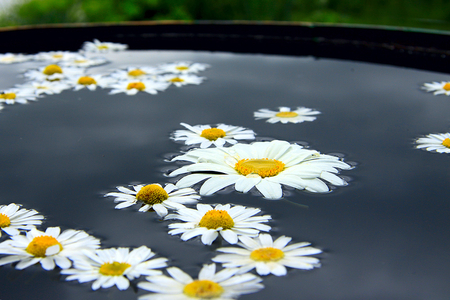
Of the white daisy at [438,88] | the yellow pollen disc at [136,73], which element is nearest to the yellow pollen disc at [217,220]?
the white daisy at [438,88]

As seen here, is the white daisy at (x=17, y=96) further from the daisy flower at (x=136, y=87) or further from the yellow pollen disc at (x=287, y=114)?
the yellow pollen disc at (x=287, y=114)

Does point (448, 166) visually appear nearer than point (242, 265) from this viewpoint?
No

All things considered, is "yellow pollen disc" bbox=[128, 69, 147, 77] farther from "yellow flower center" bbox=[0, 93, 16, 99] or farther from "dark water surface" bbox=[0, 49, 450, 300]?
"yellow flower center" bbox=[0, 93, 16, 99]

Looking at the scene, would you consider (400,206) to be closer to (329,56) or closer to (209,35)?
(329,56)

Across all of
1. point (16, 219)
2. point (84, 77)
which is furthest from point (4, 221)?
point (84, 77)

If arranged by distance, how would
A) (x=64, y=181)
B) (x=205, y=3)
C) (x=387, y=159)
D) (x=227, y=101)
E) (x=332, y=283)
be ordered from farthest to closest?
1. (x=205, y=3)
2. (x=227, y=101)
3. (x=387, y=159)
4. (x=64, y=181)
5. (x=332, y=283)

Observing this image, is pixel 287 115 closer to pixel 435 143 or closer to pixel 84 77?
pixel 435 143

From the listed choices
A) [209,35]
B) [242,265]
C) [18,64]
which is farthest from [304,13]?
[242,265]
